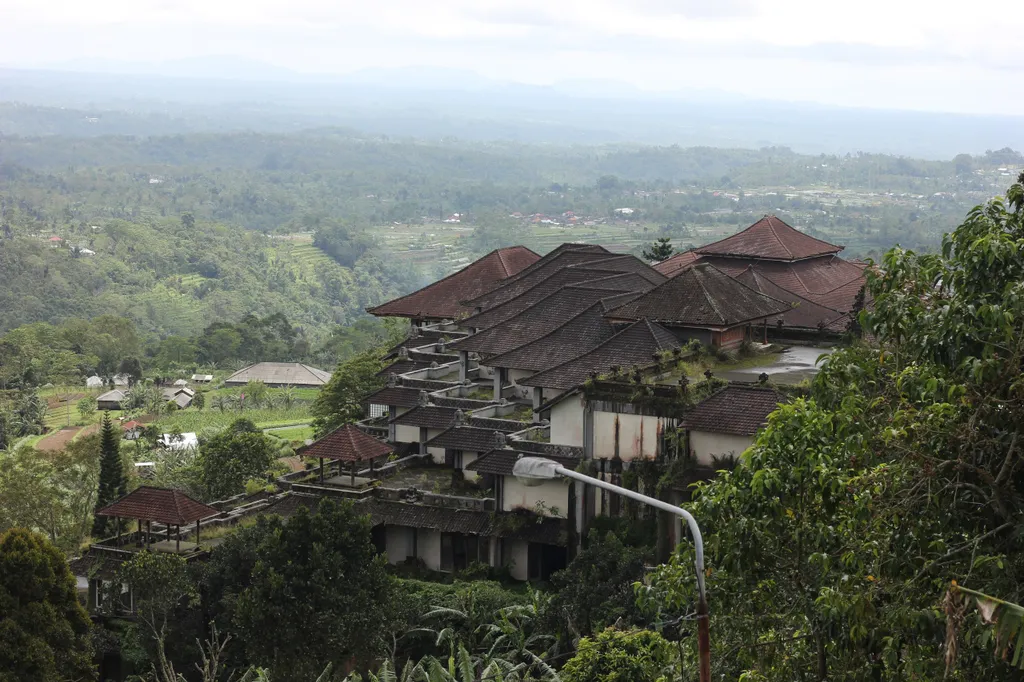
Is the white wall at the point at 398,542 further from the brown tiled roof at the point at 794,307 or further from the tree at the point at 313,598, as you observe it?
the brown tiled roof at the point at 794,307

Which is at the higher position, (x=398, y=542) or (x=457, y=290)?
(x=457, y=290)

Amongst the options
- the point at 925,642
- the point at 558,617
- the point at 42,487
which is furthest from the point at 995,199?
the point at 42,487

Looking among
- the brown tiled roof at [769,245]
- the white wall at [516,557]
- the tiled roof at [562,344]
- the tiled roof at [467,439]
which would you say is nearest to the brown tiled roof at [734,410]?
the white wall at [516,557]

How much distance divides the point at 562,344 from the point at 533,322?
120 inches

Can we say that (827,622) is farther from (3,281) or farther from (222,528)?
(3,281)

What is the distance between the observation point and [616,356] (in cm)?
3816

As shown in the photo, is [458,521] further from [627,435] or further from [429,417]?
[429,417]

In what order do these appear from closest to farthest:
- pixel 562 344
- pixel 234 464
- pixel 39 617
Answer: pixel 39 617
pixel 562 344
pixel 234 464

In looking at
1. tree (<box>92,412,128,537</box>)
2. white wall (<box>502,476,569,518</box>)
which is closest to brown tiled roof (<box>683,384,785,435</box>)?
white wall (<box>502,476,569,518</box>)

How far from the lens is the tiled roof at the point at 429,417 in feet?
137

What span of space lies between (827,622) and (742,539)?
6.00 ft

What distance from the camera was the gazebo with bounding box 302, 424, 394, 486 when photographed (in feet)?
126

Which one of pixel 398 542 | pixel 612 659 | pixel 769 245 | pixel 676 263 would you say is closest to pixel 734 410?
pixel 612 659

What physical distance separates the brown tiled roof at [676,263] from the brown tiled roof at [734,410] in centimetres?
1779
